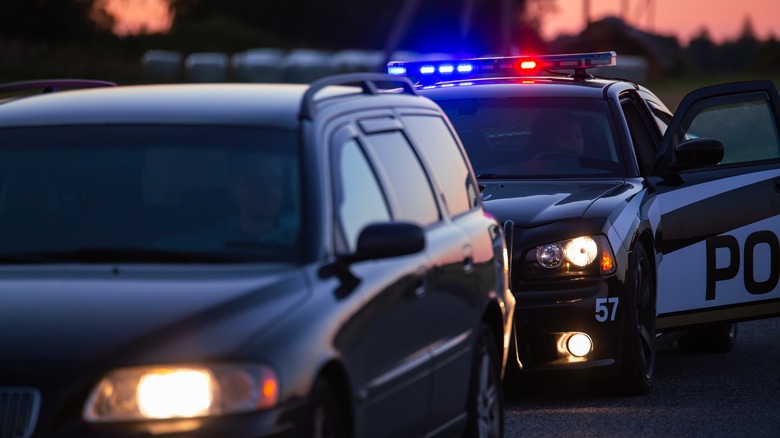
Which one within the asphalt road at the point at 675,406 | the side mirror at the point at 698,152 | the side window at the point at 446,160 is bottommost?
the asphalt road at the point at 675,406

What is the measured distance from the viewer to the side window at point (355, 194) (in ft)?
19.8

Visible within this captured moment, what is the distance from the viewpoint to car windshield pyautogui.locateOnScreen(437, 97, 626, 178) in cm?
1094

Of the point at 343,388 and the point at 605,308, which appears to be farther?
the point at 605,308

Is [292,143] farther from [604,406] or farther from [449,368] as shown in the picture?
[604,406]

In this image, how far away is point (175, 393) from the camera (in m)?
4.90

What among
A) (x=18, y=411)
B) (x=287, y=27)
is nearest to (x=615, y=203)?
(x=18, y=411)

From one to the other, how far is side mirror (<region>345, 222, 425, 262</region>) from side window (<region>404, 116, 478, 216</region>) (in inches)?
61.8

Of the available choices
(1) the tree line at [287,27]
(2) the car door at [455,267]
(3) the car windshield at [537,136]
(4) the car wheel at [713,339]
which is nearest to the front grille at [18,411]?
(2) the car door at [455,267]

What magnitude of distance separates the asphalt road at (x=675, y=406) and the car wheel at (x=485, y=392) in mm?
1082

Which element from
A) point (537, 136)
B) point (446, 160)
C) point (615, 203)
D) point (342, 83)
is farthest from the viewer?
point (537, 136)

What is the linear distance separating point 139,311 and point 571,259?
189 inches

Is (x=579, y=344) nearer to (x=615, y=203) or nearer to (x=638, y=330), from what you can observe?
(x=638, y=330)

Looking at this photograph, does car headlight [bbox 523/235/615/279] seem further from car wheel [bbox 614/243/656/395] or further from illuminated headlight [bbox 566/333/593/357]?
illuminated headlight [bbox 566/333/593/357]

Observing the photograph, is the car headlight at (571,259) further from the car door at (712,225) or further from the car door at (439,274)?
the car door at (439,274)
